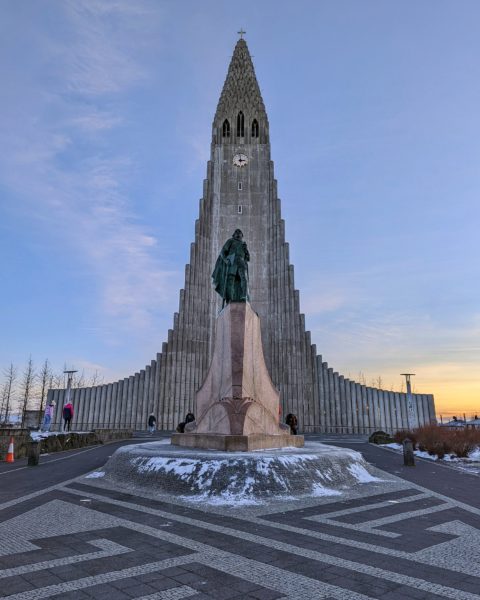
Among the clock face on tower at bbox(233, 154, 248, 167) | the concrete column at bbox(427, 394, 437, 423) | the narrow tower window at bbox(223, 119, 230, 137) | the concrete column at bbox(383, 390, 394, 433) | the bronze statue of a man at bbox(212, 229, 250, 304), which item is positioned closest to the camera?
the bronze statue of a man at bbox(212, 229, 250, 304)

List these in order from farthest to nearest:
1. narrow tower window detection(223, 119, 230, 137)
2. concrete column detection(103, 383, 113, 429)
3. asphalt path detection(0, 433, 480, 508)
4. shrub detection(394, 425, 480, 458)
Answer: narrow tower window detection(223, 119, 230, 137)
concrete column detection(103, 383, 113, 429)
shrub detection(394, 425, 480, 458)
asphalt path detection(0, 433, 480, 508)

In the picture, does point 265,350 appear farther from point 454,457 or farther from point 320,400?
point 454,457

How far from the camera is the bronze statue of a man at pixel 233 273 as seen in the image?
1178cm

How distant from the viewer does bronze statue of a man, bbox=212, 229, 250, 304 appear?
11.8 m

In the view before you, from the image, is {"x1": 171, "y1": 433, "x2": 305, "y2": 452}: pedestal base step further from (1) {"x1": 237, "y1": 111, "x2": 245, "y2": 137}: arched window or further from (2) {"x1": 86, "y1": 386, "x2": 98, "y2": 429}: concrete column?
(1) {"x1": 237, "y1": 111, "x2": 245, "y2": 137}: arched window

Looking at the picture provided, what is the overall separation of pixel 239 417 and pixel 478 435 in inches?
566

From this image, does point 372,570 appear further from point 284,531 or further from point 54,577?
point 54,577

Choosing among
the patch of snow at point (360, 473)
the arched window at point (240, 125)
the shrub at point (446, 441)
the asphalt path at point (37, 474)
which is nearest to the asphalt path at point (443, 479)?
the patch of snow at point (360, 473)

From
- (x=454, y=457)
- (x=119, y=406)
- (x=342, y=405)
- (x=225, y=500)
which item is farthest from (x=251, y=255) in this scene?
(x=225, y=500)

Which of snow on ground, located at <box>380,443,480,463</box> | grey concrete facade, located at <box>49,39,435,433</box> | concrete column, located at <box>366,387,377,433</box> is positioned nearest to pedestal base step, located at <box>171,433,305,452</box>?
snow on ground, located at <box>380,443,480,463</box>

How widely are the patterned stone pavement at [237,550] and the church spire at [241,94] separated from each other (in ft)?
160

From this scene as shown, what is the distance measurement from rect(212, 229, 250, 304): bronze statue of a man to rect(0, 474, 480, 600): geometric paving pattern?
595 cm

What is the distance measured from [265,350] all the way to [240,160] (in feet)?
69.6

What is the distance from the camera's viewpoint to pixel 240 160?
4681 centimetres
